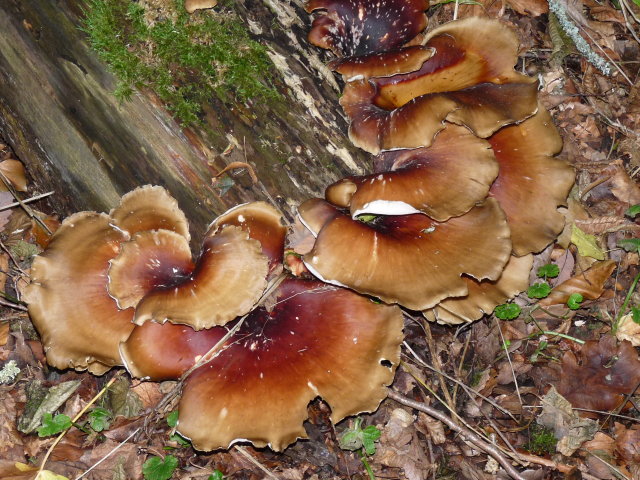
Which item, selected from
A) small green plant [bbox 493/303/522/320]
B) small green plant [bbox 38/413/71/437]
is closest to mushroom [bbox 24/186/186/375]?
small green plant [bbox 38/413/71/437]

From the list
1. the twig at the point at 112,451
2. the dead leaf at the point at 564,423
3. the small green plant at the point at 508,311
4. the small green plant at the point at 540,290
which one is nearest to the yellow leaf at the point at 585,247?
the small green plant at the point at 540,290

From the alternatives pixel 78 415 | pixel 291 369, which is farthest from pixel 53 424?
pixel 291 369

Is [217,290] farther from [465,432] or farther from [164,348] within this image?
[465,432]

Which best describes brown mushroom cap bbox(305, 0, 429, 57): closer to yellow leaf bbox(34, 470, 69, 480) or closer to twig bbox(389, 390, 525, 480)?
twig bbox(389, 390, 525, 480)

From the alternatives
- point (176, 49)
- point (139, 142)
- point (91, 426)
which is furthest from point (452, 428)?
point (176, 49)

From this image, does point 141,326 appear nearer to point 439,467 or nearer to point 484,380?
point 439,467

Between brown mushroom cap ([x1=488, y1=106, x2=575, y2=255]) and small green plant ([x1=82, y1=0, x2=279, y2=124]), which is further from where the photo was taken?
brown mushroom cap ([x1=488, y1=106, x2=575, y2=255])
